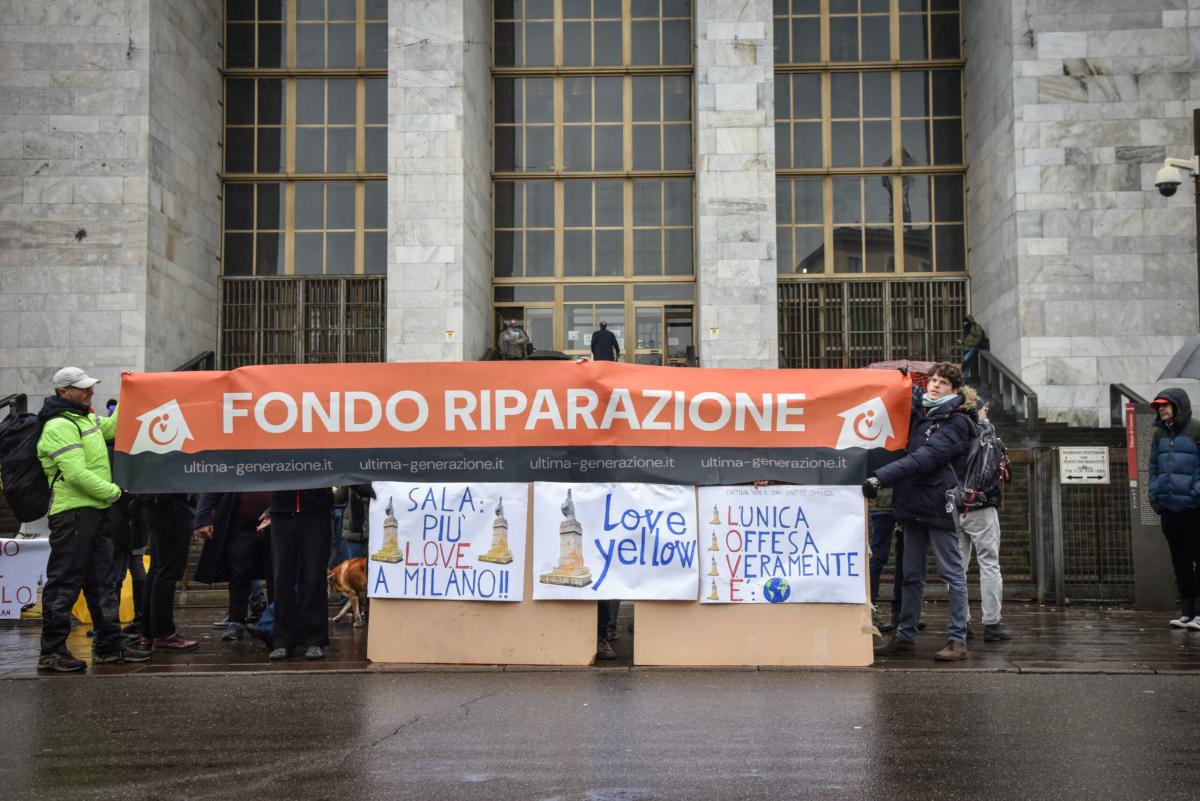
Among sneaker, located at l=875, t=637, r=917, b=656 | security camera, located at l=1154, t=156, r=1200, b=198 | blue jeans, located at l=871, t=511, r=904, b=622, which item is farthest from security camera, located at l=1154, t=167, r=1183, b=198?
sneaker, located at l=875, t=637, r=917, b=656

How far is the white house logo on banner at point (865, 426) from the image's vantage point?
28.8 feet

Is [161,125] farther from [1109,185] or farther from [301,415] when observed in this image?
[1109,185]

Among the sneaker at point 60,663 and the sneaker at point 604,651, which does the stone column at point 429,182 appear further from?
the sneaker at point 60,663

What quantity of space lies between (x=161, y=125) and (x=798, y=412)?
16.8 m

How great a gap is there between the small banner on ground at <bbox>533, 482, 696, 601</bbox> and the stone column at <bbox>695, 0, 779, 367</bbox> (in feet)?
42.0

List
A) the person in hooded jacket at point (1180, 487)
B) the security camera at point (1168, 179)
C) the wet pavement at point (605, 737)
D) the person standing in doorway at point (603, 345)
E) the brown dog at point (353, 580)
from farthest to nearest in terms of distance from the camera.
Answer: the person standing in doorway at point (603, 345) → the security camera at point (1168, 179) → the brown dog at point (353, 580) → the person in hooded jacket at point (1180, 487) → the wet pavement at point (605, 737)

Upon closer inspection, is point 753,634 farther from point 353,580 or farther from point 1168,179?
point 1168,179

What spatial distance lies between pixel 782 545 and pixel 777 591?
1.08 ft

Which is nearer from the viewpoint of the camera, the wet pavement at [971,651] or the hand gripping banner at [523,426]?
the wet pavement at [971,651]

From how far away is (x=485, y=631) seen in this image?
8.65 metres

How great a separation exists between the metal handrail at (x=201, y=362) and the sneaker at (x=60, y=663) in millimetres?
13901

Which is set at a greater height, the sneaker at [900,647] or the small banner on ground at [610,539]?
the small banner on ground at [610,539]

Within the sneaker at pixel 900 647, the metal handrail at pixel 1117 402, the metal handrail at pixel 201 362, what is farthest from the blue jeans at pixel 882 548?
the metal handrail at pixel 201 362

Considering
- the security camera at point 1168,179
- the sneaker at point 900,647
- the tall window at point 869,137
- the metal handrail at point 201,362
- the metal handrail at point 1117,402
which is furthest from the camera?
the tall window at point 869,137
